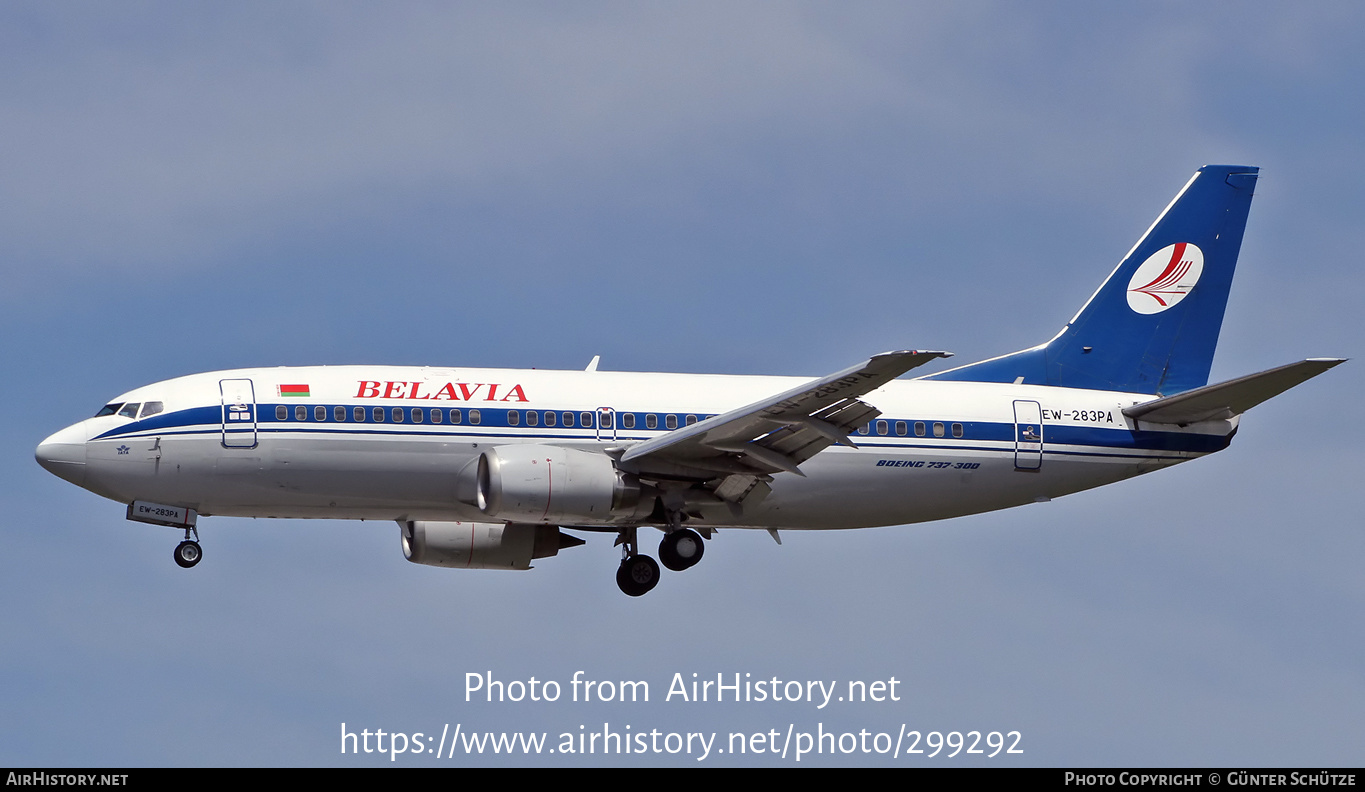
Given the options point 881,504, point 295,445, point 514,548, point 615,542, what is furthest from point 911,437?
point 295,445

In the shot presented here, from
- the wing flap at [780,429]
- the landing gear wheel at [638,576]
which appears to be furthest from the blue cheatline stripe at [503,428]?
the landing gear wheel at [638,576]

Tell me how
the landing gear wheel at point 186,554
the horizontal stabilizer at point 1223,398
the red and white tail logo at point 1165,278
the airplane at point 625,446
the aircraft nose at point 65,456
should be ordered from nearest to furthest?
the airplane at point 625,446 → the aircraft nose at point 65,456 → the landing gear wheel at point 186,554 → the horizontal stabilizer at point 1223,398 → the red and white tail logo at point 1165,278

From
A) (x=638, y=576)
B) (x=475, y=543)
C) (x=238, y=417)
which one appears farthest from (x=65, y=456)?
(x=638, y=576)

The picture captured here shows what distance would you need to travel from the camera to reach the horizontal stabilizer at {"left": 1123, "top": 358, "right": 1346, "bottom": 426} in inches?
1462

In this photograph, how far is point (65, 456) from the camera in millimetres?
35969

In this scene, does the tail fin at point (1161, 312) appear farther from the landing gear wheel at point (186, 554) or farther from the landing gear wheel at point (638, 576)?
the landing gear wheel at point (186, 554)

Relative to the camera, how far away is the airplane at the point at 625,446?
117 ft

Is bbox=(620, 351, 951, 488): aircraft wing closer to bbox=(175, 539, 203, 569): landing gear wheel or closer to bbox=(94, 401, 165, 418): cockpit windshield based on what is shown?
bbox=(175, 539, 203, 569): landing gear wheel

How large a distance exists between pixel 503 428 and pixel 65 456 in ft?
29.8

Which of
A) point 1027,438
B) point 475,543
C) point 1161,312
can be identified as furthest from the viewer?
point 1161,312

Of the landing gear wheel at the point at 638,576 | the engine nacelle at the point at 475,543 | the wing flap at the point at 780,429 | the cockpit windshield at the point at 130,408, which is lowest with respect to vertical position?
the landing gear wheel at the point at 638,576

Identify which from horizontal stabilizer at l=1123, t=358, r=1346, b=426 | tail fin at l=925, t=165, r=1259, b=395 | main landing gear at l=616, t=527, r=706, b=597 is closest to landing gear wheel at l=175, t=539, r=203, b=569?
main landing gear at l=616, t=527, r=706, b=597

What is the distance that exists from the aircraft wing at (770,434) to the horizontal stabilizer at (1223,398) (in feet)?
30.6

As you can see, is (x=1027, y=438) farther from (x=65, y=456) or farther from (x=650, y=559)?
(x=65, y=456)
